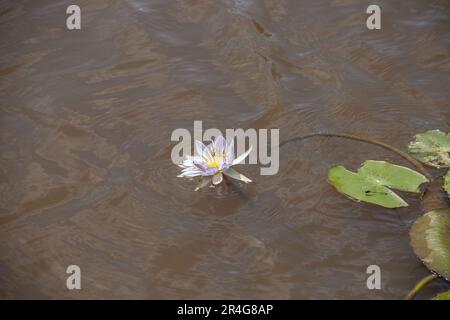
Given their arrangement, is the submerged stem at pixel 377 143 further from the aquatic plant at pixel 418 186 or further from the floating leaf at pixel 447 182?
the floating leaf at pixel 447 182

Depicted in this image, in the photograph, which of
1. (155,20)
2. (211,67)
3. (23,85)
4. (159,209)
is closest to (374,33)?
(211,67)

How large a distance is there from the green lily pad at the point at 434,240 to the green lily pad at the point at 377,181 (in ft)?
0.47

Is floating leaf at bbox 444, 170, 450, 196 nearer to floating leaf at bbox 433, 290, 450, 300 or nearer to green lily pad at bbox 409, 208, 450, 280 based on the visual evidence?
green lily pad at bbox 409, 208, 450, 280

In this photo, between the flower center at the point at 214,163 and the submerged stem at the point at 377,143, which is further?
the submerged stem at the point at 377,143

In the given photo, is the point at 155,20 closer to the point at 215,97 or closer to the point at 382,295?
the point at 215,97

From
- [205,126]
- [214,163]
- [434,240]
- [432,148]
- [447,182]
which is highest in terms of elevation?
[205,126]

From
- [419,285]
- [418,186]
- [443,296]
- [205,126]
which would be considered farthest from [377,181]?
[205,126]

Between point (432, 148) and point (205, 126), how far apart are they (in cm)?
112

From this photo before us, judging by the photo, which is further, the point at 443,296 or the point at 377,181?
the point at 377,181

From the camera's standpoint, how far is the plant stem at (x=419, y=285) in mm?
2379

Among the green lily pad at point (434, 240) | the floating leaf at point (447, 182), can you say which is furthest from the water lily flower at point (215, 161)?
the floating leaf at point (447, 182)

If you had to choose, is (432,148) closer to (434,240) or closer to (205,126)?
(434,240)

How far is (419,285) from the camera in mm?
2396

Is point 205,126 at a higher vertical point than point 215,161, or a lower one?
higher
